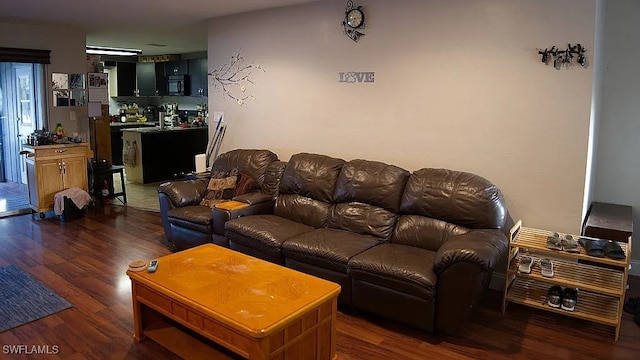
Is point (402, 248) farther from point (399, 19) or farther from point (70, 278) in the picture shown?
point (70, 278)

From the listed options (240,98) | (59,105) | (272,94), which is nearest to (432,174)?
(272,94)

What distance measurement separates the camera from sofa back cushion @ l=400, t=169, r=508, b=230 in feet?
11.0

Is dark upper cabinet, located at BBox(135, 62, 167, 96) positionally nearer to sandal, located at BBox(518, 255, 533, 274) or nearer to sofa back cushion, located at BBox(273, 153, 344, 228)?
sofa back cushion, located at BBox(273, 153, 344, 228)

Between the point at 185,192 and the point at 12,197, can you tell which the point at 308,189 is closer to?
the point at 185,192

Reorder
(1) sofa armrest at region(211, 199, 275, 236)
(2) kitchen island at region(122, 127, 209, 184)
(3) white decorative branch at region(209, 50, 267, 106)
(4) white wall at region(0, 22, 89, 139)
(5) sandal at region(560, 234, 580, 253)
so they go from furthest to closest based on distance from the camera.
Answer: (2) kitchen island at region(122, 127, 209, 184) → (4) white wall at region(0, 22, 89, 139) → (3) white decorative branch at region(209, 50, 267, 106) → (1) sofa armrest at region(211, 199, 275, 236) → (5) sandal at region(560, 234, 580, 253)

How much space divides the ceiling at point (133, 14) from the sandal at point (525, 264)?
9.97ft

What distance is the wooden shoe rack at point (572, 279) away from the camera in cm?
300

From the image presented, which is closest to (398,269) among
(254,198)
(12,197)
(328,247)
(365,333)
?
(365,333)

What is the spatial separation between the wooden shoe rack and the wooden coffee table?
4.87ft

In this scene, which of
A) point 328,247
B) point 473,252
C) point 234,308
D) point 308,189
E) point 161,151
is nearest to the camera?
point 234,308

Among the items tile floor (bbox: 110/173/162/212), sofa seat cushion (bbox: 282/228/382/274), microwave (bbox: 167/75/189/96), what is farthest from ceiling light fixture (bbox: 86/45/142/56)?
sofa seat cushion (bbox: 282/228/382/274)

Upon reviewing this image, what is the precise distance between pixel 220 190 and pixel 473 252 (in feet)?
8.77

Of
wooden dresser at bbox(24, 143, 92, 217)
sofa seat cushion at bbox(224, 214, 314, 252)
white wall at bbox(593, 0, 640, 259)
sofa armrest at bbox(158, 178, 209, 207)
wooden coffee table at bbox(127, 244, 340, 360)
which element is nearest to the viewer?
wooden coffee table at bbox(127, 244, 340, 360)

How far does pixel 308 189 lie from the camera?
4.24 m
